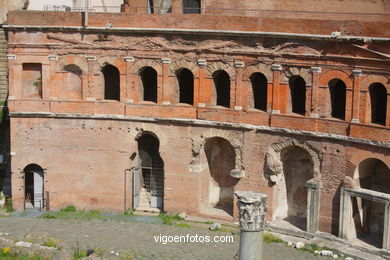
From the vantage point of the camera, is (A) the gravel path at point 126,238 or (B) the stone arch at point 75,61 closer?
(A) the gravel path at point 126,238

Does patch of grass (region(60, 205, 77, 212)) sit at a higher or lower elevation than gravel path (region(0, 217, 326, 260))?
higher

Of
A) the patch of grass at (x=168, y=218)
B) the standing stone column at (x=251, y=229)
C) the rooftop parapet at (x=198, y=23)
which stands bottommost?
the patch of grass at (x=168, y=218)

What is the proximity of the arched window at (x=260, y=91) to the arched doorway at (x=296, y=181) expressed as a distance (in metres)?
2.04

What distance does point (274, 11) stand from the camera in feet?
97.4

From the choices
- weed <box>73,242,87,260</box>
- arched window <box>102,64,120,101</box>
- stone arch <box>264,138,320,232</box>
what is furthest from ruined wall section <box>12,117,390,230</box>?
weed <box>73,242,87,260</box>

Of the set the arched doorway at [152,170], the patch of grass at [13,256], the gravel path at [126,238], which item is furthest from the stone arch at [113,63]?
the patch of grass at [13,256]

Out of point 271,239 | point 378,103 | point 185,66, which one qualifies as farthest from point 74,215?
point 378,103

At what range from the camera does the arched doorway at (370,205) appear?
25.4 metres

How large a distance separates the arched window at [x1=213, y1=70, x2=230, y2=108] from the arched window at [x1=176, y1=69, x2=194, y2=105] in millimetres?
1189

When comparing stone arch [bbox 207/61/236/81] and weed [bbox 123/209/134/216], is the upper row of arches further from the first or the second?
weed [bbox 123/209/134/216]

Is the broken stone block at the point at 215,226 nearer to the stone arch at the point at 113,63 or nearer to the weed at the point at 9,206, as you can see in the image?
the stone arch at the point at 113,63

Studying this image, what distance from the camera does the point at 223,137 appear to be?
91.2 feet

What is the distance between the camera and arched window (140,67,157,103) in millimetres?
29797

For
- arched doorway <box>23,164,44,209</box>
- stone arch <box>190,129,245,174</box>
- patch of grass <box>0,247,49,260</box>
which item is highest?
stone arch <box>190,129,245,174</box>
